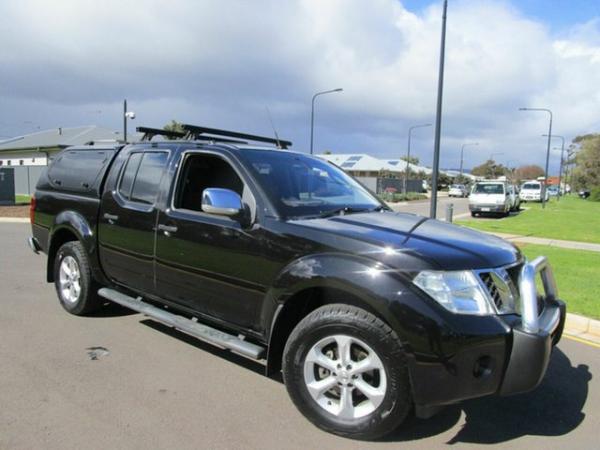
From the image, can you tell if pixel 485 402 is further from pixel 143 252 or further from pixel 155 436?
pixel 143 252

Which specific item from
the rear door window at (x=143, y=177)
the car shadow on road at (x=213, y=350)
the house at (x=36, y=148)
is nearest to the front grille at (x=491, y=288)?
the car shadow on road at (x=213, y=350)

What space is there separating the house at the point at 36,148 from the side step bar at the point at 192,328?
33340mm

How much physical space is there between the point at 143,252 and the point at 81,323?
56.2 inches

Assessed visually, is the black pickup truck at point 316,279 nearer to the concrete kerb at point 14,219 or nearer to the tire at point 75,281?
the tire at point 75,281

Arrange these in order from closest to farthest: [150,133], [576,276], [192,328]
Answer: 1. [192,328]
2. [150,133]
3. [576,276]

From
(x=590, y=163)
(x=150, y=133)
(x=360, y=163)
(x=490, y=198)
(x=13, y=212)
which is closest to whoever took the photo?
(x=150, y=133)

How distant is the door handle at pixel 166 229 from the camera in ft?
13.8

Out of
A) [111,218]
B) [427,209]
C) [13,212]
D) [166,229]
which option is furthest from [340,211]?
[427,209]

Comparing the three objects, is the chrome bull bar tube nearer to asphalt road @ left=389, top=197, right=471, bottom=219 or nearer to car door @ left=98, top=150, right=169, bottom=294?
car door @ left=98, top=150, right=169, bottom=294

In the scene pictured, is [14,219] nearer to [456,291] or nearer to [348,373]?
[348,373]

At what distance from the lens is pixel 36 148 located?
125 feet

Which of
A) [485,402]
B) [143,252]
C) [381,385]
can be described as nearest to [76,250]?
[143,252]

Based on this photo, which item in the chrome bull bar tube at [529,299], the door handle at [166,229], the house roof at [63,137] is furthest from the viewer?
the house roof at [63,137]

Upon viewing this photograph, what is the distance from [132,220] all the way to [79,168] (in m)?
1.50
